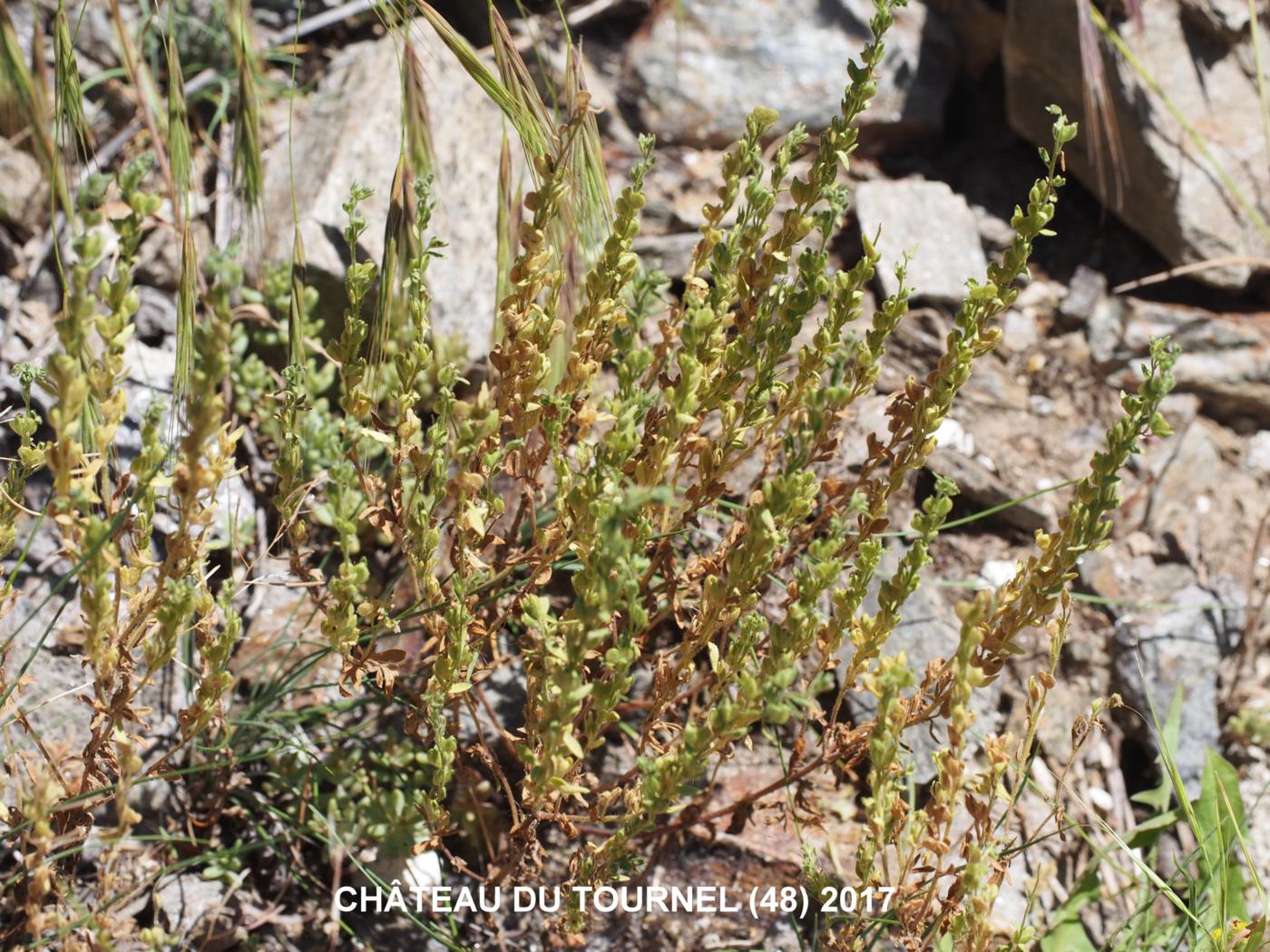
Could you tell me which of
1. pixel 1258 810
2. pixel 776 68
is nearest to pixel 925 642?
pixel 1258 810

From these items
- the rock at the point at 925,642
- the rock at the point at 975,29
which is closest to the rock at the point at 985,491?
the rock at the point at 925,642

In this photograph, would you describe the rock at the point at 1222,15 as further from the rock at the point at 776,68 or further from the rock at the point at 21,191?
the rock at the point at 21,191

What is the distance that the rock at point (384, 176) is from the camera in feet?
8.84

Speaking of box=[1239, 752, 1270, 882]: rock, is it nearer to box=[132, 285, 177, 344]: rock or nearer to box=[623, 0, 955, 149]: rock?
box=[623, 0, 955, 149]: rock

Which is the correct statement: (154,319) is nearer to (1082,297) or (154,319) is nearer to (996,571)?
(996,571)

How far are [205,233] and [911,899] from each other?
7.69 ft

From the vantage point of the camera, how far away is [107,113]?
3.09 meters

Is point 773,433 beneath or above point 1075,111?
beneath

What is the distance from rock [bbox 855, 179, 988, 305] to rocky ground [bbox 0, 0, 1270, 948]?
1 centimetres

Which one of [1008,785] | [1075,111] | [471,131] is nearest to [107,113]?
[471,131]

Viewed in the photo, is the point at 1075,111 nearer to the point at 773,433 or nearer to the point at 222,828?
the point at 773,433

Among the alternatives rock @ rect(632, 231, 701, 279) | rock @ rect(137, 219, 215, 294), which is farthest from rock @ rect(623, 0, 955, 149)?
rock @ rect(137, 219, 215, 294)

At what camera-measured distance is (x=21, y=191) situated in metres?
2.77

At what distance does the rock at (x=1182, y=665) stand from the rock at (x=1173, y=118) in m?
1.03
